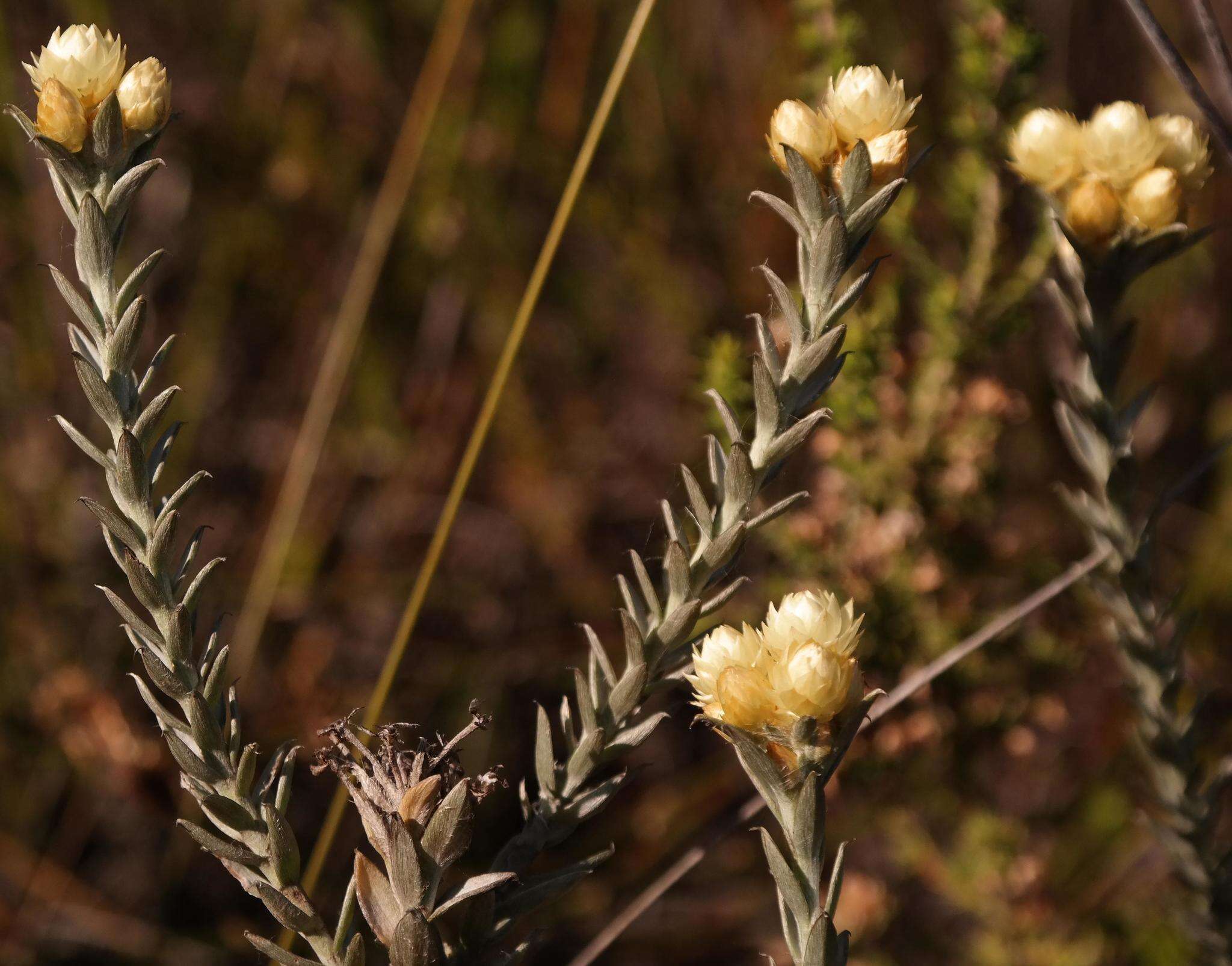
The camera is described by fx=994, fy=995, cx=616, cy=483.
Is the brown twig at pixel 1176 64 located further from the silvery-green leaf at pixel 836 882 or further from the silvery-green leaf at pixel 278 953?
the silvery-green leaf at pixel 278 953

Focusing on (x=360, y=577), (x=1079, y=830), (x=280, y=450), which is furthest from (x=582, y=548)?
(x=1079, y=830)

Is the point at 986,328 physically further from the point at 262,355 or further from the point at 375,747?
the point at 262,355

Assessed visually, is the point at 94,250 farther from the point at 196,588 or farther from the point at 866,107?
the point at 866,107

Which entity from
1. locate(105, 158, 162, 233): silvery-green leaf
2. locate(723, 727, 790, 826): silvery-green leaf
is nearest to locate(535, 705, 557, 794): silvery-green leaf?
locate(723, 727, 790, 826): silvery-green leaf

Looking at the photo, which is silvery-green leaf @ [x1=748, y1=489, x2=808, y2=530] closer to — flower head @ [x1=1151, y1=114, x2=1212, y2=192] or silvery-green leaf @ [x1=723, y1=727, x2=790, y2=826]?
silvery-green leaf @ [x1=723, y1=727, x2=790, y2=826]

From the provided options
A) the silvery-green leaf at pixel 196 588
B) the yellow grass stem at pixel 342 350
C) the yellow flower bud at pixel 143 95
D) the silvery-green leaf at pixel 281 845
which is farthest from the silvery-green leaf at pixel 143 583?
the yellow grass stem at pixel 342 350

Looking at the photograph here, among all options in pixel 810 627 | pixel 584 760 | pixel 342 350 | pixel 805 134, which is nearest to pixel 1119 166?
pixel 805 134
